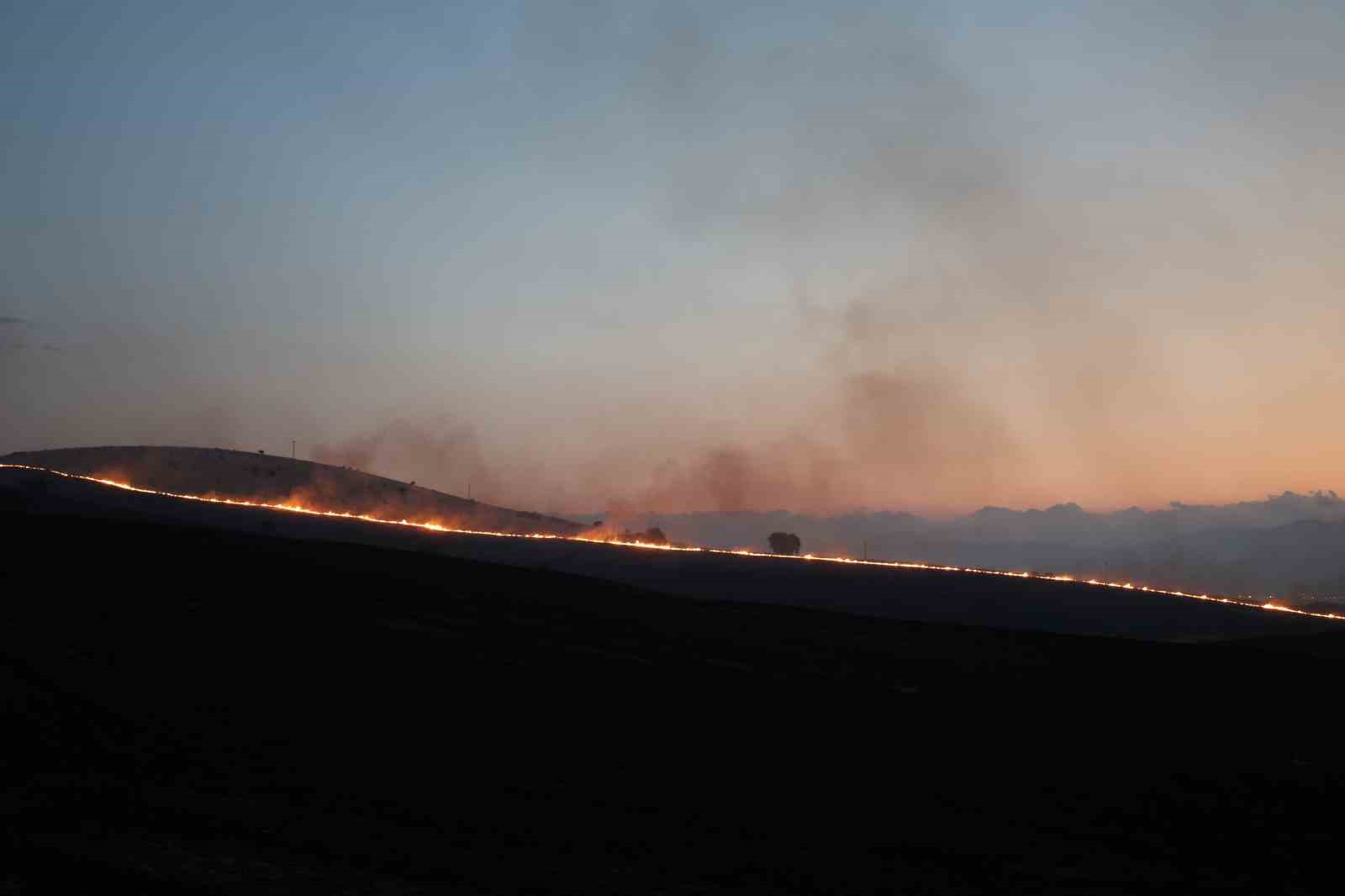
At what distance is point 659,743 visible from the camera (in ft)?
45.6

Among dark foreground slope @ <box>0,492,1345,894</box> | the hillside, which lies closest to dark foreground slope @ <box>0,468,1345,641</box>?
dark foreground slope @ <box>0,492,1345,894</box>

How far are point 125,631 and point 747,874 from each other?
11558mm

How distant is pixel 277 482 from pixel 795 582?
4054cm

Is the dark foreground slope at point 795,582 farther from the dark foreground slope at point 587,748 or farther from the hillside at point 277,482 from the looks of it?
the hillside at point 277,482

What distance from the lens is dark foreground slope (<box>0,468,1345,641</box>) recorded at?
2858cm

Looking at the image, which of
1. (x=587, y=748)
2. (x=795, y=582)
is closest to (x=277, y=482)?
(x=795, y=582)

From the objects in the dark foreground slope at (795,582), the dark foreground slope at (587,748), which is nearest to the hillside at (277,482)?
the dark foreground slope at (795,582)

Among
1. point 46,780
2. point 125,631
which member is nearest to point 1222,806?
point 46,780

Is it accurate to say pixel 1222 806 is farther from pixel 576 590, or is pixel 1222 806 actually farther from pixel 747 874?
pixel 576 590

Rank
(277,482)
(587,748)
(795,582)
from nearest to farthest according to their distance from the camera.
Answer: (587,748)
(795,582)
(277,482)

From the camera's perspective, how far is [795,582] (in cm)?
3152

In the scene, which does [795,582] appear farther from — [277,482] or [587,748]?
[277,482]

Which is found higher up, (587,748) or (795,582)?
(795,582)

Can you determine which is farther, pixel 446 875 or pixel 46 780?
pixel 46 780
